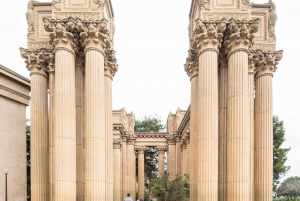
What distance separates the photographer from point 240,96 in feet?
45.8

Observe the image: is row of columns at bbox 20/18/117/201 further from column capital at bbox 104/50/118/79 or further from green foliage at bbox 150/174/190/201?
green foliage at bbox 150/174/190/201

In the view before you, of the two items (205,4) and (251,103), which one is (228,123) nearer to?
(251,103)

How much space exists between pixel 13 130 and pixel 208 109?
16.5 m

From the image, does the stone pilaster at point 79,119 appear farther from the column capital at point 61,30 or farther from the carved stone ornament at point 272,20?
the carved stone ornament at point 272,20

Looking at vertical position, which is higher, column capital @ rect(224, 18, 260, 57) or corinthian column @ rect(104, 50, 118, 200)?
column capital @ rect(224, 18, 260, 57)

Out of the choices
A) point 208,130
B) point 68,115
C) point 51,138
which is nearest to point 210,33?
point 208,130

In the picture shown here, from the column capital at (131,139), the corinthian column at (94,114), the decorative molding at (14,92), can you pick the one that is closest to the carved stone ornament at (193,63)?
the corinthian column at (94,114)

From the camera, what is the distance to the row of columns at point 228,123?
13719 mm

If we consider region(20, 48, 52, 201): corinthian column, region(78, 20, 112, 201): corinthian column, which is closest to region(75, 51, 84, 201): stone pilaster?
region(78, 20, 112, 201): corinthian column

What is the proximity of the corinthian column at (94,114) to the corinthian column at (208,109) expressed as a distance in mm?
5060

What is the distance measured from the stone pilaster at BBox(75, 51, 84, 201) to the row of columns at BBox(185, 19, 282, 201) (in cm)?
643

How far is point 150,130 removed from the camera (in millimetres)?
70625

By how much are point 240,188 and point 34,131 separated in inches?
463

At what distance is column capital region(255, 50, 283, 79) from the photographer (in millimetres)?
16438
